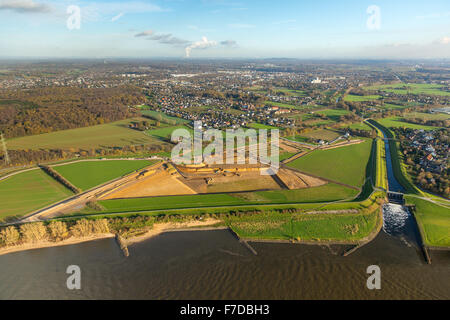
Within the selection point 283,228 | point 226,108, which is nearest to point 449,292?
point 283,228

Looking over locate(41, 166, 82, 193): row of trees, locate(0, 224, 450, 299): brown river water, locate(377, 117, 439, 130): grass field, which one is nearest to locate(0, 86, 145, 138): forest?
locate(41, 166, 82, 193): row of trees

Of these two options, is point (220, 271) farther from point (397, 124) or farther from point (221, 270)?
point (397, 124)

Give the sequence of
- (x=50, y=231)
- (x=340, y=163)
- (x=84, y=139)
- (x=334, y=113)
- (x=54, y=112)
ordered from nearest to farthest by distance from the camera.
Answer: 1. (x=50, y=231)
2. (x=340, y=163)
3. (x=84, y=139)
4. (x=54, y=112)
5. (x=334, y=113)

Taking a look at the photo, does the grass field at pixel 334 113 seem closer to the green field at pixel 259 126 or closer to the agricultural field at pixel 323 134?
the agricultural field at pixel 323 134

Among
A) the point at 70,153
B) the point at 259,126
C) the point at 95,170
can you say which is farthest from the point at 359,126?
the point at 70,153

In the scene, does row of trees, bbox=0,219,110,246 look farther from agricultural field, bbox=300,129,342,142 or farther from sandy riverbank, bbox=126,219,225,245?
agricultural field, bbox=300,129,342,142

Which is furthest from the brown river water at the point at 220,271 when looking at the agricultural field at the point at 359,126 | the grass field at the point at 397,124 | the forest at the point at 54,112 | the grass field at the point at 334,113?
the grass field at the point at 334,113
